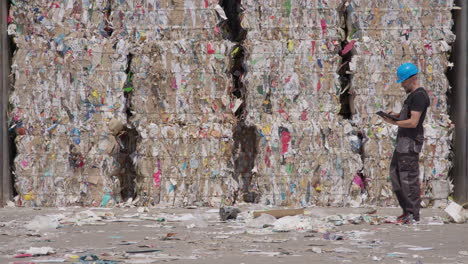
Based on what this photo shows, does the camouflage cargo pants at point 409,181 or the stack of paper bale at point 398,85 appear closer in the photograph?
the camouflage cargo pants at point 409,181

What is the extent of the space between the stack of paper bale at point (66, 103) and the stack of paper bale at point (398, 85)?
242 centimetres

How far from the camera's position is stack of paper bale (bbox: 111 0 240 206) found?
864 cm

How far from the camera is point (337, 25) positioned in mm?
8688

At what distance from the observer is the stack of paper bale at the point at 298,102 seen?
28.2ft

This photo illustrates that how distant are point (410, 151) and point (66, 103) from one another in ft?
11.5

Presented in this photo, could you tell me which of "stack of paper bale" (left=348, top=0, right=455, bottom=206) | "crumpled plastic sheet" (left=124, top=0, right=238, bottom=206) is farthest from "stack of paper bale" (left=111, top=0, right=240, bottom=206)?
"stack of paper bale" (left=348, top=0, right=455, bottom=206)

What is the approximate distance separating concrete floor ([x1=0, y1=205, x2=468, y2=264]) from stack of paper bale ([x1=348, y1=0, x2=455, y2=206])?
0.60 metres

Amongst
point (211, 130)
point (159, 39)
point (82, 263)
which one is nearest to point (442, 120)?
point (211, 130)

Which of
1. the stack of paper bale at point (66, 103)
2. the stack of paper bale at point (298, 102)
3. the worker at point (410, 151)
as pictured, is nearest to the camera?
the worker at point (410, 151)

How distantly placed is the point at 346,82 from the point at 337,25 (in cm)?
63

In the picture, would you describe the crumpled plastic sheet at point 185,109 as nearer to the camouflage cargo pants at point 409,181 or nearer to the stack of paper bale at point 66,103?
the stack of paper bale at point 66,103

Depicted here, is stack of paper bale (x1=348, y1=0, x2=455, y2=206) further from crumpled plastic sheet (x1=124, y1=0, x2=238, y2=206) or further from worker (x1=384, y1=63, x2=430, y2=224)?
crumpled plastic sheet (x1=124, y1=0, x2=238, y2=206)

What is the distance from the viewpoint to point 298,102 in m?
8.64

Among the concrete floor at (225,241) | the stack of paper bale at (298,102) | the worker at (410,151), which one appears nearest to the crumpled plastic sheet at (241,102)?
the stack of paper bale at (298,102)
